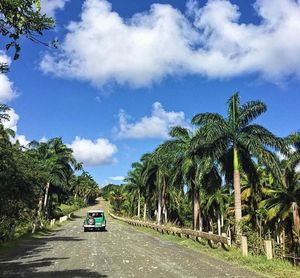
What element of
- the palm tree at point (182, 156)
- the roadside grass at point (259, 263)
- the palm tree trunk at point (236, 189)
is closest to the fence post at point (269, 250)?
the roadside grass at point (259, 263)

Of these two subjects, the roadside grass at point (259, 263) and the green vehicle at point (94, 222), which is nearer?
the roadside grass at point (259, 263)

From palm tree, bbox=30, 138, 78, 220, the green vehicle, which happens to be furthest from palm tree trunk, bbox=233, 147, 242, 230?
palm tree, bbox=30, 138, 78, 220

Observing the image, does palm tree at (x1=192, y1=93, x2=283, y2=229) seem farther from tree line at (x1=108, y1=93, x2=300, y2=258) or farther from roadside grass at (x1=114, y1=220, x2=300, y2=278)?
roadside grass at (x1=114, y1=220, x2=300, y2=278)

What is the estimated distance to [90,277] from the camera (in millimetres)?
11797

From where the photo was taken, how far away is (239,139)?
25.4m

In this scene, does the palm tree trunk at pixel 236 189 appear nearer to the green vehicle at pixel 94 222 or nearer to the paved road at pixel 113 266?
the paved road at pixel 113 266

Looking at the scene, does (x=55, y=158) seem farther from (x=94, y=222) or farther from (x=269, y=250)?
(x=269, y=250)

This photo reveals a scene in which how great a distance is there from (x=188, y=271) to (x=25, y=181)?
16123mm

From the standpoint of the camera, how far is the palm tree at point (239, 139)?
2466 centimetres

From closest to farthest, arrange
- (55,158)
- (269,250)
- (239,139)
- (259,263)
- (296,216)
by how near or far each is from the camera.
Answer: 1. (259,263)
2. (269,250)
3. (239,139)
4. (296,216)
5. (55,158)

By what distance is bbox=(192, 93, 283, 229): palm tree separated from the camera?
24.7 meters

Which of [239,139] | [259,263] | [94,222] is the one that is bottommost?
[259,263]

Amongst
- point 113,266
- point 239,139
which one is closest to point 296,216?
point 239,139

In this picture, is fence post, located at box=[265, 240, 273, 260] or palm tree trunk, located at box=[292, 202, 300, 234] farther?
palm tree trunk, located at box=[292, 202, 300, 234]
